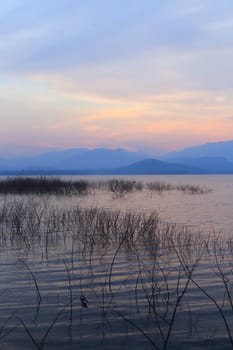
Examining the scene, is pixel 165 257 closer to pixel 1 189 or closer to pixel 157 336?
pixel 157 336

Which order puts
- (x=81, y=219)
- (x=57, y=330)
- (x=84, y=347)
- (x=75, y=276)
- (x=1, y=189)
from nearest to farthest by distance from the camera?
(x=84, y=347) → (x=57, y=330) → (x=75, y=276) → (x=81, y=219) → (x=1, y=189)

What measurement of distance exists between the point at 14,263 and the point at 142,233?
4903mm

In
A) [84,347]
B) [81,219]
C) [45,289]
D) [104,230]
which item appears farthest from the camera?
[81,219]

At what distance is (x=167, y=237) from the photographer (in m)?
13.1

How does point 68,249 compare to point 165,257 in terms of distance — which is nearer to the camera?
point 165,257

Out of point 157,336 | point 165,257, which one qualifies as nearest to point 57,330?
point 157,336

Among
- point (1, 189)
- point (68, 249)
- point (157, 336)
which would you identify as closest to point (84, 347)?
point (157, 336)

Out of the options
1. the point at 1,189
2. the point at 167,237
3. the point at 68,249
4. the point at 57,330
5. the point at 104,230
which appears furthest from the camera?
the point at 1,189

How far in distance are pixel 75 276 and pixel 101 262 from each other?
1520 mm

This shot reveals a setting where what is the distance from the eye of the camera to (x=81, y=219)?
1577 centimetres

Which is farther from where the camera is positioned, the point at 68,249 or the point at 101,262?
the point at 68,249

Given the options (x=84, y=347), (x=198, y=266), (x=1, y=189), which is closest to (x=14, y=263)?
(x=198, y=266)

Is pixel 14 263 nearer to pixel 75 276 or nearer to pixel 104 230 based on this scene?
pixel 75 276

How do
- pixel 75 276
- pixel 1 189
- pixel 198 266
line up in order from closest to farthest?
pixel 75 276, pixel 198 266, pixel 1 189
